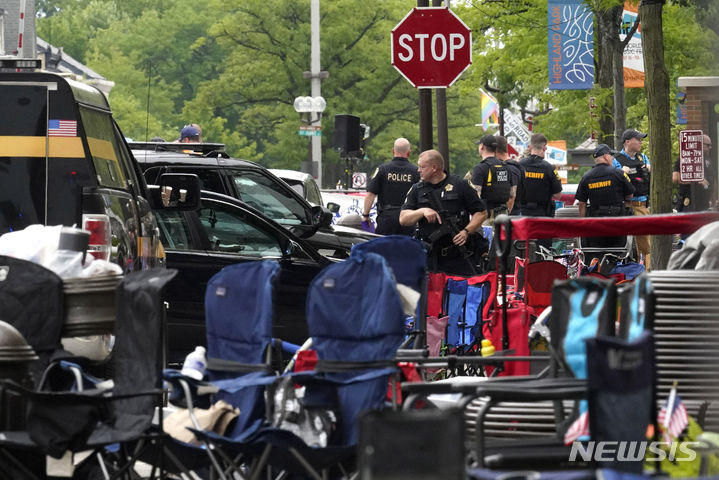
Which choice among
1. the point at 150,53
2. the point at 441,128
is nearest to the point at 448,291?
the point at 441,128

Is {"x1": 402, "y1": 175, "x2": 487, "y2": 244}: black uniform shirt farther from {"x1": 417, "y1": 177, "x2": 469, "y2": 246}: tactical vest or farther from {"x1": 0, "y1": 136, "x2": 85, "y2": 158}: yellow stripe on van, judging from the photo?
{"x1": 0, "y1": 136, "x2": 85, "y2": 158}: yellow stripe on van

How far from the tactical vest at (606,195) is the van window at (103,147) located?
7.92 metres

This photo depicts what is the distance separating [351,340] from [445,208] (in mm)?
5183

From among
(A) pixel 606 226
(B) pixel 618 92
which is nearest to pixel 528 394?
(A) pixel 606 226

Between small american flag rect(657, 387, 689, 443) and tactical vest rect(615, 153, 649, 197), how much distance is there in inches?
476

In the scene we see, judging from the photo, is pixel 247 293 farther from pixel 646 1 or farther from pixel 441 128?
pixel 441 128

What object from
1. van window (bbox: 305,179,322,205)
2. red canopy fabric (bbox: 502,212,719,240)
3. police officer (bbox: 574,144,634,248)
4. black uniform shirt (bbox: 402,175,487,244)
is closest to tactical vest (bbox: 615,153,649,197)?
police officer (bbox: 574,144,634,248)

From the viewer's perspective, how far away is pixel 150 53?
2670 inches

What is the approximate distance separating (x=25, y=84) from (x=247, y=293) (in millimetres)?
2274

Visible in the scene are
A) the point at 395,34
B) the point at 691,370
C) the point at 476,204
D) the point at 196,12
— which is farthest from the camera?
the point at 196,12

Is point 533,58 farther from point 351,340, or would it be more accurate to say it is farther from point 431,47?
point 351,340

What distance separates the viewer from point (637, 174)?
16.4 m

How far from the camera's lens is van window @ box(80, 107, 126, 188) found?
7.54m

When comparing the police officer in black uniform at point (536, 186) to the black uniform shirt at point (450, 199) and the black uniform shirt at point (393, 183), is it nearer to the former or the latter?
the black uniform shirt at point (393, 183)
